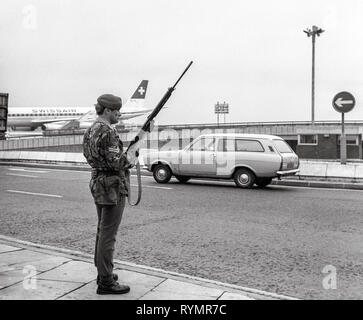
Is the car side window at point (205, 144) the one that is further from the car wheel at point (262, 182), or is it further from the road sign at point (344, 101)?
the road sign at point (344, 101)

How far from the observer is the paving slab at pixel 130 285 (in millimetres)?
4285

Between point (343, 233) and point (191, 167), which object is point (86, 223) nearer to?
point (343, 233)

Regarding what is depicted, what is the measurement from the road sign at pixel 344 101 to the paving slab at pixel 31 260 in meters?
13.2

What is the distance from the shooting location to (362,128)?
4275 centimetres

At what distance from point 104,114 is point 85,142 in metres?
0.33

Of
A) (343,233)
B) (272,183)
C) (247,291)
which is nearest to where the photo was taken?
(247,291)

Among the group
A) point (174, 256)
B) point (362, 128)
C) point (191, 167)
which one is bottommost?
point (174, 256)

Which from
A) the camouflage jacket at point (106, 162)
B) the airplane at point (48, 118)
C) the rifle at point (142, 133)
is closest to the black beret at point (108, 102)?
the camouflage jacket at point (106, 162)

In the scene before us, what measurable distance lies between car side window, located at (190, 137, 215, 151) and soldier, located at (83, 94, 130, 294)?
34.5ft

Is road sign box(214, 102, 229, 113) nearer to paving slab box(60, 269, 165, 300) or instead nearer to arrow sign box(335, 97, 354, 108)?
arrow sign box(335, 97, 354, 108)

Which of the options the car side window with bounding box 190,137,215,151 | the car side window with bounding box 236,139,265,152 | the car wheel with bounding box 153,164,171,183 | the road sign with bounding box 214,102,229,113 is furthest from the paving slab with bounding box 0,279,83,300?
the road sign with bounding box 214,102,229,113

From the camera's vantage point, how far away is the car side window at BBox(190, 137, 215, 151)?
14906 millimetres

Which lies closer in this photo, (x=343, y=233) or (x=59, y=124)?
(x=343, y=233)
